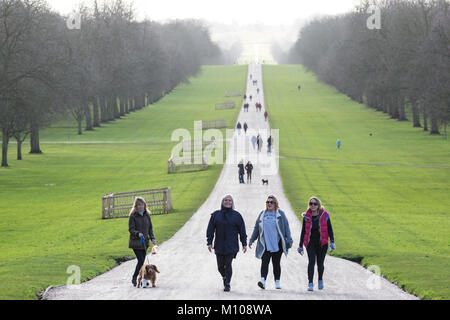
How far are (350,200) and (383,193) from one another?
4349 mm

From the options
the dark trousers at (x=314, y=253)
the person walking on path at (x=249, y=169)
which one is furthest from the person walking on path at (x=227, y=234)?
the person walking on path at (x=249, y=169)

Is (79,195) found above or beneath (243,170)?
beneath

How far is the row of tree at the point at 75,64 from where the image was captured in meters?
51.9

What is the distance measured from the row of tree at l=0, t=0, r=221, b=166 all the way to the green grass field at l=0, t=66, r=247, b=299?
Answer: 13.5ft

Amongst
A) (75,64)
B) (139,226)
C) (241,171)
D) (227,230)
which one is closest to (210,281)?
(227,230)

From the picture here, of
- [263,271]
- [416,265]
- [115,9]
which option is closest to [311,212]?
[263,271]

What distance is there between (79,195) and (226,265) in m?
29.3

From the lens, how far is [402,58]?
8106cm

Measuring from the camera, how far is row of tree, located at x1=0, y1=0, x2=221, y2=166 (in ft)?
170

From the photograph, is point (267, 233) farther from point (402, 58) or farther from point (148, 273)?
point (402, 58)

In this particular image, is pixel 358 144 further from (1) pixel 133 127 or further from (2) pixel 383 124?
(1) pixel 133 127

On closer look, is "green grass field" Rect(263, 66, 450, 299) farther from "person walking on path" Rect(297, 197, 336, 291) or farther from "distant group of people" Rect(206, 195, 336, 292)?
"distant group of people" Rect(206, 195, 336, 292)

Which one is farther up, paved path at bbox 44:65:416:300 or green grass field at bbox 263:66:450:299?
paved path at bbox 44:65:416:300

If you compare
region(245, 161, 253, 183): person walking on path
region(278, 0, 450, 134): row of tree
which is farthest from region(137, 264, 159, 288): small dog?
region(278, 0, 450, 134): row of tree
